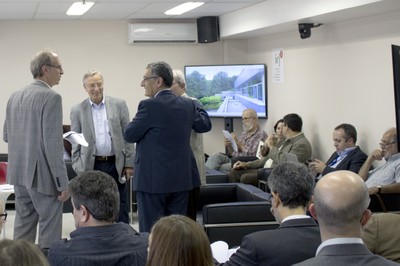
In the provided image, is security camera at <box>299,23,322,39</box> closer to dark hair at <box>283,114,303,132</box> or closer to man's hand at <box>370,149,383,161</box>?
dark hair at <box>283,114,303,132</box>

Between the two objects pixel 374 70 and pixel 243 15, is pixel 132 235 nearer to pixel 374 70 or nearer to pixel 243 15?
pixel 374 70

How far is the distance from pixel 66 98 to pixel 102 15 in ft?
4.82

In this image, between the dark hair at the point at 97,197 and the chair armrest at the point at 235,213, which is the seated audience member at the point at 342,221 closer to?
the dark hair at the point at 97,197

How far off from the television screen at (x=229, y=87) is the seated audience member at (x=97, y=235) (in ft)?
24.6

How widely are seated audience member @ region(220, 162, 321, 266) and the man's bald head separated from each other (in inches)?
24.1

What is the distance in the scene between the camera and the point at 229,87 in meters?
10.8

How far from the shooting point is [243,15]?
387 inches

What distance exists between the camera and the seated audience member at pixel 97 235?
9.34 ft

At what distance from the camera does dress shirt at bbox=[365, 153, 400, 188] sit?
610cm

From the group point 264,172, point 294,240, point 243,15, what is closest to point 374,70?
point 264,172

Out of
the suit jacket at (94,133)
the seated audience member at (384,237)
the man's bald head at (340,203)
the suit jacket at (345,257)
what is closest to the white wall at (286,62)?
the suit jacket at (94,133)

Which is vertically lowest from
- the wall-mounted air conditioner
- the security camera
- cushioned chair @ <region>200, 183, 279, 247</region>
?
cushioned chair @ <region>200, 183, 279, 247</region>

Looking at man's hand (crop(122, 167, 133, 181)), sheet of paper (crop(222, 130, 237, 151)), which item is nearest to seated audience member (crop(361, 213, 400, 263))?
man's hand (crop(122, 167, 133, 181))

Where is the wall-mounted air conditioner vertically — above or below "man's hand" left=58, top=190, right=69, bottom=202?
above
